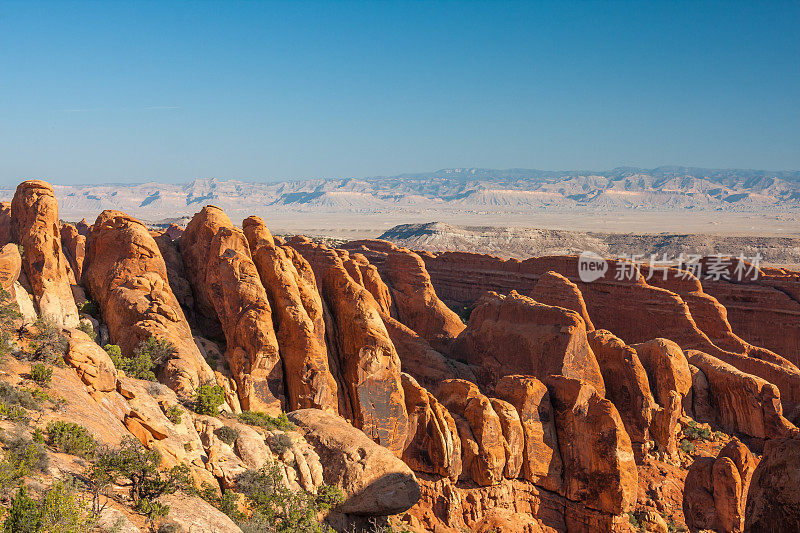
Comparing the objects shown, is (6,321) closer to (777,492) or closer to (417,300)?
(777,492)

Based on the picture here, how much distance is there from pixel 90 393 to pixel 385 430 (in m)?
12.5

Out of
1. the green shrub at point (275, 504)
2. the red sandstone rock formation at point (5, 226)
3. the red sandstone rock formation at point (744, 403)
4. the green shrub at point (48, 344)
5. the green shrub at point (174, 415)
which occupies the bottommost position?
the red sandstone rock formation at point (744, 403)

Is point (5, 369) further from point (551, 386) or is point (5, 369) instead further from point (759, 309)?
point (759, 309)

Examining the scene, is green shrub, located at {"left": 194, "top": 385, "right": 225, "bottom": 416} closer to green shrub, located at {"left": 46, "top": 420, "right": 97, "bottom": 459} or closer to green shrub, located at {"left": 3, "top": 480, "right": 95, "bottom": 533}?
green shrub, located at {"left": 46, "top": 420, "right": 97, "bottom": 459}

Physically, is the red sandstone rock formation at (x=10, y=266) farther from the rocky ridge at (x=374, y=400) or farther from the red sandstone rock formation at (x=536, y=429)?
the red sandstone rock formation at (x=536, y=429)

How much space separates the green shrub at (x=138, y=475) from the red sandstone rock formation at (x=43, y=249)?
40.7 ft

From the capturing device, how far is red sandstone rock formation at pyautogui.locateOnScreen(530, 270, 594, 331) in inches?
1876

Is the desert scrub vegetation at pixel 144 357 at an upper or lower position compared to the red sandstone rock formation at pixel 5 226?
lower

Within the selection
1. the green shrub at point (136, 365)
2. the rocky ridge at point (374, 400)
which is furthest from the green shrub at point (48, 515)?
the green shrub at point (136, 365)

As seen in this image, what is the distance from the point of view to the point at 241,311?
2514 centimetres

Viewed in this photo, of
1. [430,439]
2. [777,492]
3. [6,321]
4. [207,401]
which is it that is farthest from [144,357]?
[777,492]

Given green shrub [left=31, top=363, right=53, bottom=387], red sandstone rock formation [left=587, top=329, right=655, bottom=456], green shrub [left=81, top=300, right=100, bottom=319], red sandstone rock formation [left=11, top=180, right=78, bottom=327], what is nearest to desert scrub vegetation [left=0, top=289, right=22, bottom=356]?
green shrub [left=31, top=363, right=53, bottom=387]

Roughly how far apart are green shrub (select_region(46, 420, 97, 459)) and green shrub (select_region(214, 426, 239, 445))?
16.8 ft

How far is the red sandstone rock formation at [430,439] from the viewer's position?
955 inches
